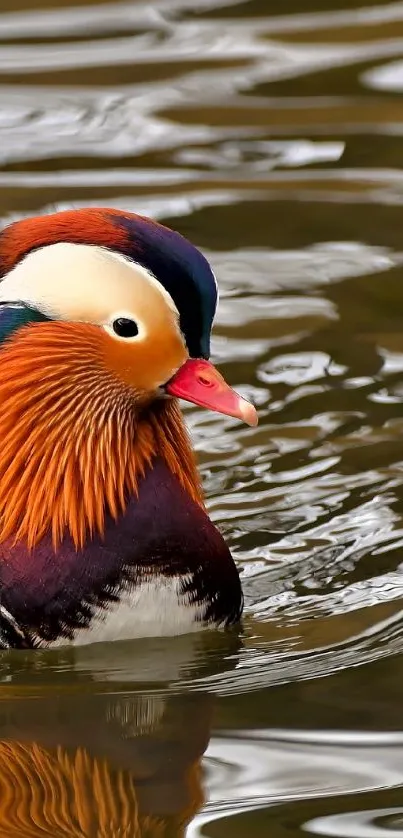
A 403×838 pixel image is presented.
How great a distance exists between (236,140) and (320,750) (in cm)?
487

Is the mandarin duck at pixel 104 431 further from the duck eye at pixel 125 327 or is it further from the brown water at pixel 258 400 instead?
the brown water at pixel 258 400

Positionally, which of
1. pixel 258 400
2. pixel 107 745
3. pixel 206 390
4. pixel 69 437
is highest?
pixel 206 390

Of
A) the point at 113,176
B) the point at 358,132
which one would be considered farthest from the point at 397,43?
the point at 113,176

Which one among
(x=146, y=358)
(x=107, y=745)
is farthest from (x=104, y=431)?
(x=107, y=745)

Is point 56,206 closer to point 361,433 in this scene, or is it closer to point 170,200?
point 170,200

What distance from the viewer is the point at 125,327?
181 inches

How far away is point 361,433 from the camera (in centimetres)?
625

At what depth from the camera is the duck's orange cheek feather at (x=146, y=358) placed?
457 cm

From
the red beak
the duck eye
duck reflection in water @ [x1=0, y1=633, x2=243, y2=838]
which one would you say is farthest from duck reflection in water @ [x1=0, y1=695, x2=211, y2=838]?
the duck eye

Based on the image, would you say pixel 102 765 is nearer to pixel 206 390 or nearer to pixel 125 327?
pixel 206 390

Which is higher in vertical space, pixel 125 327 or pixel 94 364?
pixel 125 327

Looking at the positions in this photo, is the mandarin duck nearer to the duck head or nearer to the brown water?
the duck head

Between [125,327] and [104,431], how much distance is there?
0.39m

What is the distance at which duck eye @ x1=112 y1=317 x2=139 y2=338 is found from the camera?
457 cm
